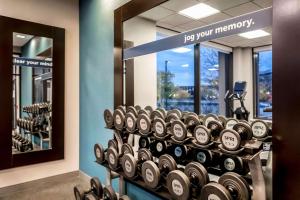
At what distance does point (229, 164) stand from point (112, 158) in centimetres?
112

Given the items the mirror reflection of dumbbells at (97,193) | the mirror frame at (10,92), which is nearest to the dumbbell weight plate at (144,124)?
the mirror reflection of dumbbells at (97,193)

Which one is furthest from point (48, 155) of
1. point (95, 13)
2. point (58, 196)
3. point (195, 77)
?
point (195, 77)

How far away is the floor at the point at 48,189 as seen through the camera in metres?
3.02

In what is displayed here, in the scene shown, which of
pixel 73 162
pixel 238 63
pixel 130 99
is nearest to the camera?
pixel 238 63

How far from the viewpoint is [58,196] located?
120 inches

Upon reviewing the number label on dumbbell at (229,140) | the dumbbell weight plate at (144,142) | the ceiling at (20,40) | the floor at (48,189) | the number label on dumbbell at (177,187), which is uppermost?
the ceiling at (20,40)

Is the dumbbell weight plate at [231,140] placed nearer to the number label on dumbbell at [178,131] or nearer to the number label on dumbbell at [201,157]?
the number label on dumbbell at [178,131]

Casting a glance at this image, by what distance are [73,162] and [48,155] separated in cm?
45

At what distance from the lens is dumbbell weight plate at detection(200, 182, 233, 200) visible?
1.32 meters

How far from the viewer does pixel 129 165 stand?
6.63 feet

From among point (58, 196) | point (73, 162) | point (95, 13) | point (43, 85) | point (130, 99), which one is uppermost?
point (95, 13)

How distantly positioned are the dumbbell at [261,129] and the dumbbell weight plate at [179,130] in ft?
1.70

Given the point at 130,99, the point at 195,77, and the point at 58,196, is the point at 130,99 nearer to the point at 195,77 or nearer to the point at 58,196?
the point at 195,77

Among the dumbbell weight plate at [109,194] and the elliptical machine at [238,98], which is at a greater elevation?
the elliptical machine at [238,98]
